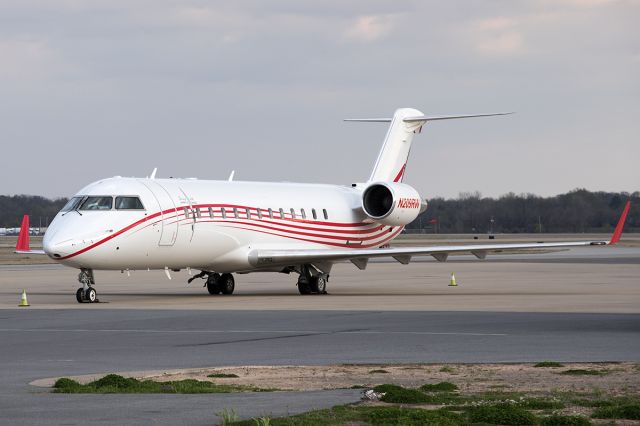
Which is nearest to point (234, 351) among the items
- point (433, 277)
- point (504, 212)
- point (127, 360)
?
point (127, 360)

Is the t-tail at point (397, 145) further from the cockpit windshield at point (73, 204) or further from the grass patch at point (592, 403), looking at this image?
the grass patch at point (592, 403)

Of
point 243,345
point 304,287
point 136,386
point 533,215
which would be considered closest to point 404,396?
point 136,386

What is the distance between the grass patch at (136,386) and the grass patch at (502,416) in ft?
10.9

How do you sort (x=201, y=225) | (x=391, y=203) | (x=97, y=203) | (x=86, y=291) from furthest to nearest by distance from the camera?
(x=391, y=203) < (x=201, y=225) < (x=97, y=203) < (x=86, y=291)

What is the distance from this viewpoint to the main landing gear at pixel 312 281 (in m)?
37.1

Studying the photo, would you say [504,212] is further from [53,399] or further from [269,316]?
[53,399]

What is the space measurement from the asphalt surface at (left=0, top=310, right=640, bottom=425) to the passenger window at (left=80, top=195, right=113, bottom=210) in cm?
510

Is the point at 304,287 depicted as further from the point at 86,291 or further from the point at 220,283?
the point at 86,291

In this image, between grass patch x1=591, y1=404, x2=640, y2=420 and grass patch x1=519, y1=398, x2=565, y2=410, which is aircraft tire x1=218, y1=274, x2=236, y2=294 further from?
grass patch x1=591, y1=404, x2=640, y2=420

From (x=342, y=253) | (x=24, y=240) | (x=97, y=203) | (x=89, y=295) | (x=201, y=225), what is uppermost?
(x=97, y=203)

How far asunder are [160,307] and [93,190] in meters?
4.72

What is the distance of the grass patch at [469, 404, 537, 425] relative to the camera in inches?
418

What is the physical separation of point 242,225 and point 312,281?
3.05 m

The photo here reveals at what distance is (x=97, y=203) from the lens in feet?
106
